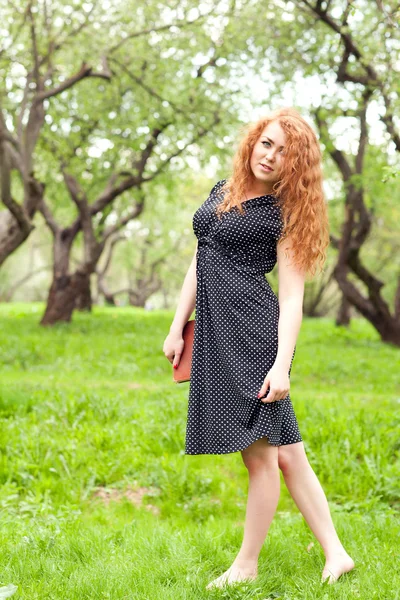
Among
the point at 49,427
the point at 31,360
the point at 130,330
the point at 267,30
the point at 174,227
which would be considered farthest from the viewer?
the point at 174,227

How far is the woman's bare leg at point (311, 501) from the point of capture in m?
3.31

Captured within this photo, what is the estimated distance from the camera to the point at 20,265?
159 feet

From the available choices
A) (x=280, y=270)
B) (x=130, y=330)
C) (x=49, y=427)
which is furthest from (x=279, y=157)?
(x=130, y=330)

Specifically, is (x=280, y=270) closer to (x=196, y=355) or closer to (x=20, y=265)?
(x=196, y=355)

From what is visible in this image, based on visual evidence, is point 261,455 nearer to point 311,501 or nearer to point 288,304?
point 311,501

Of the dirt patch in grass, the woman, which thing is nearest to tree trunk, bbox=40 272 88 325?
the dirt patch in grass

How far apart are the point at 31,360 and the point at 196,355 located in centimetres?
863

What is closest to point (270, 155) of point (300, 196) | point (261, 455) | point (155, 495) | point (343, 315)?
point (300, 196)

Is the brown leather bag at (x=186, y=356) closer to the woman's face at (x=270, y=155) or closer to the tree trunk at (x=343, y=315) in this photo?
the woman's face at (x=270, y=155)

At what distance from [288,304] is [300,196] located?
0.52 metres

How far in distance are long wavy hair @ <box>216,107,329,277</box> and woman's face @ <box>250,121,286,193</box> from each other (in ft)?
0.09

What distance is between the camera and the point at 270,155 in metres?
3.30

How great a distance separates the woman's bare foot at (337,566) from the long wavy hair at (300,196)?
54.2 inches

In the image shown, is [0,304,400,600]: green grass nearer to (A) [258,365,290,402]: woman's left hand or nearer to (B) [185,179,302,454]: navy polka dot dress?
(B) [185,179,302,454]: navy polka dot dress
